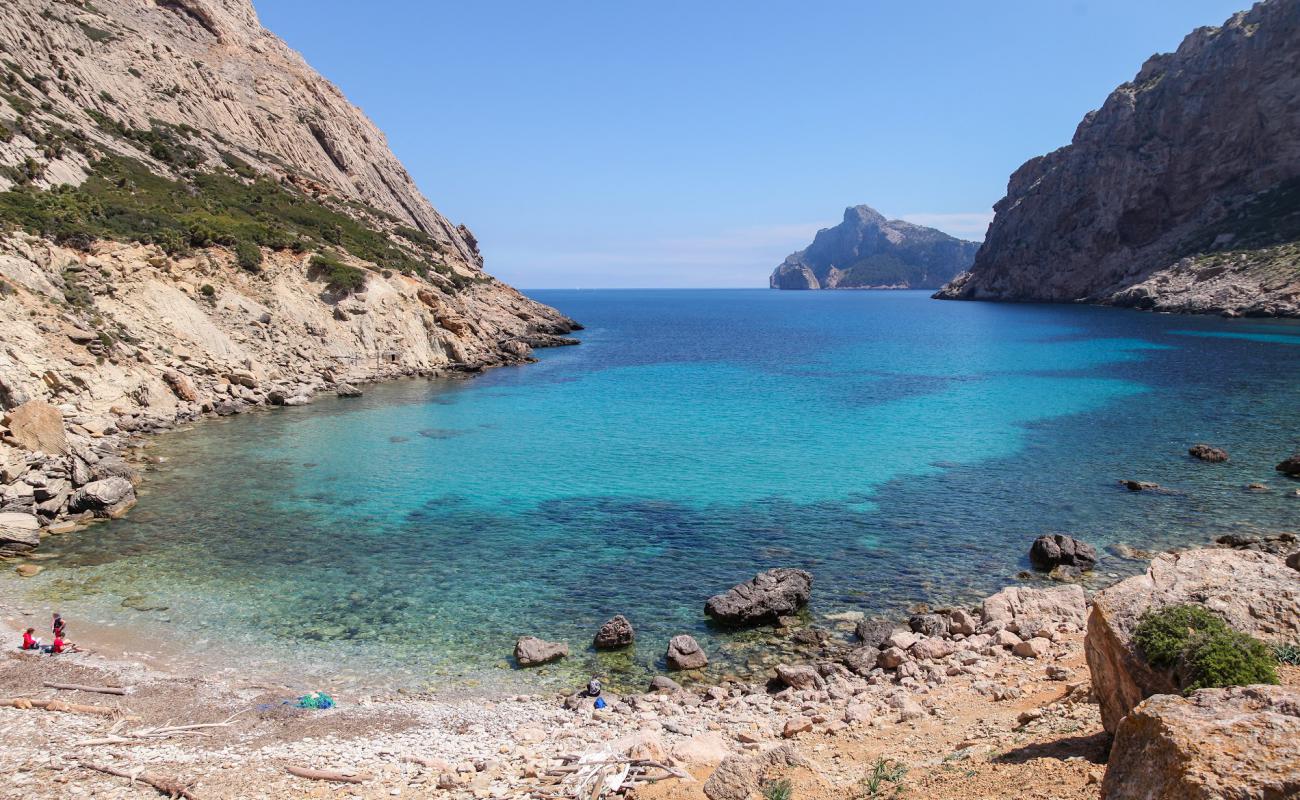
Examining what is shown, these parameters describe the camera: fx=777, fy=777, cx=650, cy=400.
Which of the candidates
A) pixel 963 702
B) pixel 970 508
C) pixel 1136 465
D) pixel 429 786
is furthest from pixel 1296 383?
pixel 429 786

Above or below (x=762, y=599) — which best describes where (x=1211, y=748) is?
above

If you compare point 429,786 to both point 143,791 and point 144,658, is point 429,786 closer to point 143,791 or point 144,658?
point 143,791

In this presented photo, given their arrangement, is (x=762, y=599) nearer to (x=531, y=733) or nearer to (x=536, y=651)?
(x=536, y=651)

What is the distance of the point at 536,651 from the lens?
19.9 metres

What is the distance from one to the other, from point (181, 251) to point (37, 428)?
28889 millimetres

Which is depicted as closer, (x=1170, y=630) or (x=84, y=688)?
(x=1170, y=630)

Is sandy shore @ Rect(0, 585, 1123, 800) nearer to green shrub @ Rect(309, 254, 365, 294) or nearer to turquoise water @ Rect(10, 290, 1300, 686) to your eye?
turquoise water @ Rect(10, 290, 1300, 686)

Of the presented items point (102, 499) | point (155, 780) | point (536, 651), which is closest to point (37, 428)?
point (102, 499)

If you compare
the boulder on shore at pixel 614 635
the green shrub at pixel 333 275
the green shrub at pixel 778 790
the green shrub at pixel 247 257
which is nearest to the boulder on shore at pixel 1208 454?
the boulder on shore at pixel 614 635

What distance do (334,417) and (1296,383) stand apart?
229 ft

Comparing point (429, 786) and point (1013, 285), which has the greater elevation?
point (1013, 285)

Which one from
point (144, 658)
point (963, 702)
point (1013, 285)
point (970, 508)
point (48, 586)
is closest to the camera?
point (963, 702)

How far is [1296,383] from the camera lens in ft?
192

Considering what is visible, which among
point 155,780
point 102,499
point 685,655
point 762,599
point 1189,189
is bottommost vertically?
point 685,655
